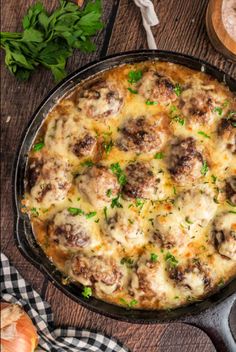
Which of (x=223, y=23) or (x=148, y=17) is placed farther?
(x=148, y=17)

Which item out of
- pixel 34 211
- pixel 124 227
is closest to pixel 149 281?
pixel 124 227

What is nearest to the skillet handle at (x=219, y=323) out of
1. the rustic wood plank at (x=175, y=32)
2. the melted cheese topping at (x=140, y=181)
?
the melted cheese topping at (x=140, y=181)

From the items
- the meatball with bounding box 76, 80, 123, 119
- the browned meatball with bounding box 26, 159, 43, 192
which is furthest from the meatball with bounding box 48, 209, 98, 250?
the meatball with bounding box 76, 80, 123, 119

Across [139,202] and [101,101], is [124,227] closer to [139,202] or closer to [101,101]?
[139,202]

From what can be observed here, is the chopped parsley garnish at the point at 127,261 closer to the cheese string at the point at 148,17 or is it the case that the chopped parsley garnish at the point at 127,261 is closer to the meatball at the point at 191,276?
the meatball at the point at 191,276

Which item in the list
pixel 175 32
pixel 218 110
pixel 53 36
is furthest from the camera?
pixel 175 32

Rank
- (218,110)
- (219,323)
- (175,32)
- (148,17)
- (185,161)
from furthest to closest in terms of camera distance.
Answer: (175,32), (148,17), (219,323), (218,110), (185,161)

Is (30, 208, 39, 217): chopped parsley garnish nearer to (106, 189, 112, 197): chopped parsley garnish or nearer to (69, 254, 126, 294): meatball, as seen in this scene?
(69, 254, 126, 294): meatball
